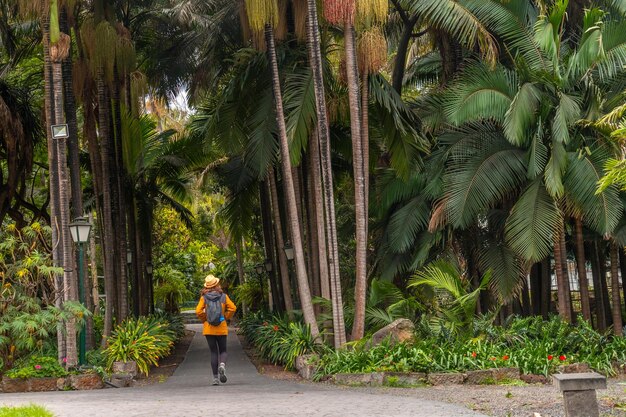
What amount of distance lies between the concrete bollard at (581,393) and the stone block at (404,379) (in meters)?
4.75

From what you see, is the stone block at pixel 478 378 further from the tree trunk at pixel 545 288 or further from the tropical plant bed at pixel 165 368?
the tree trunk at pixel 545 288

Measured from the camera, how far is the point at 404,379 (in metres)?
13.0

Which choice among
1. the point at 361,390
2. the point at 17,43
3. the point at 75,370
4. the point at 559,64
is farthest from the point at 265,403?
the point at 17,43

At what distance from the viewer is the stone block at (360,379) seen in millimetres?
13078

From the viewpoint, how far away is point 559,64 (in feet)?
54.7

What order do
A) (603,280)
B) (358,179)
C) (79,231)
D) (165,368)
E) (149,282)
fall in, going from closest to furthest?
(79,231) → (358,179) → (165,368) → (603,280) → (149,282)

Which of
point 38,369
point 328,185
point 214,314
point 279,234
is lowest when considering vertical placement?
point 38,369

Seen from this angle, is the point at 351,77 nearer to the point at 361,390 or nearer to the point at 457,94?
the point at 457,94

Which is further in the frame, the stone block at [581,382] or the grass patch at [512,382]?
the grass patch at [512,382]

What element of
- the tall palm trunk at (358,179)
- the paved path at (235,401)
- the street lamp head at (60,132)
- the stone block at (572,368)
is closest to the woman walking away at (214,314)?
the paved path at (235,401)

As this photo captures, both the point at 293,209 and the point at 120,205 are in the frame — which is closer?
the point at 293,209

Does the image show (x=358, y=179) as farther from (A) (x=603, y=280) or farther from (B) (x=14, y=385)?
(A) (x=603, y=280)

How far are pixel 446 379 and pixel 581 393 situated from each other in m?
4.66

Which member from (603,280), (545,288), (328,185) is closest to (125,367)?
(328,185)
